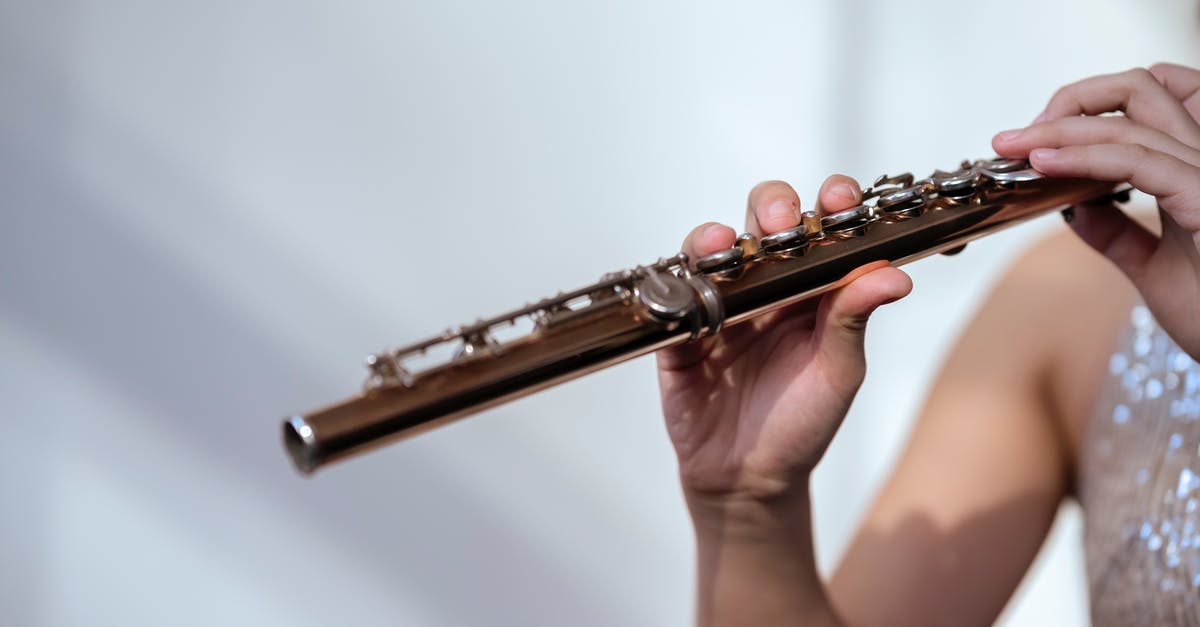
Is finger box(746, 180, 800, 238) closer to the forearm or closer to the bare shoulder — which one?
the forearm

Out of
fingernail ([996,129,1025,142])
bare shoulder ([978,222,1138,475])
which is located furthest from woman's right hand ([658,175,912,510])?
bare shoulder ([978,222,1138,475])

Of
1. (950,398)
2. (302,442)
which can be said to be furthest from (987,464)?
(302,442)

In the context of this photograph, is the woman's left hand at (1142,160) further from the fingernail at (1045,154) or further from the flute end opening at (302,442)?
the flute end opening at (302,442)

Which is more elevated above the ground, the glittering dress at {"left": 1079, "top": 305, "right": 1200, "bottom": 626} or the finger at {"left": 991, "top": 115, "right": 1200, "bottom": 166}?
the finger at {"left": 991, "top": 115, "right": 1200, "bottom": 166}

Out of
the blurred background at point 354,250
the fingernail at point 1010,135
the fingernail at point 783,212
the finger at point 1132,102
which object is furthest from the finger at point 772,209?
the blurred background at point 354,250

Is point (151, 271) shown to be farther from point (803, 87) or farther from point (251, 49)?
point (803, 87)

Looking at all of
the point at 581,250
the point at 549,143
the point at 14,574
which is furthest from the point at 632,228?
the point at 14,574

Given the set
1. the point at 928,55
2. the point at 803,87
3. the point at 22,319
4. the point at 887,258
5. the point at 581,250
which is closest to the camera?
the point at 887,258

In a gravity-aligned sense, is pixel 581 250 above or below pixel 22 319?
below
